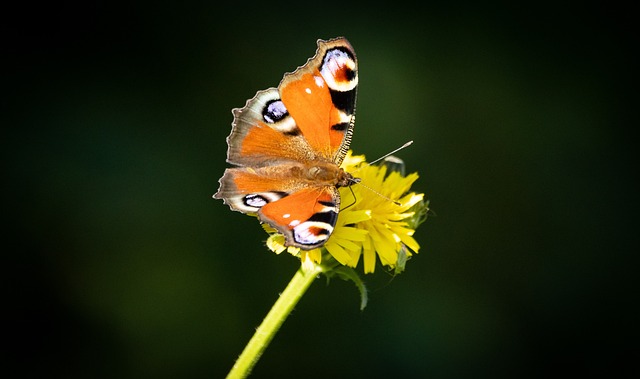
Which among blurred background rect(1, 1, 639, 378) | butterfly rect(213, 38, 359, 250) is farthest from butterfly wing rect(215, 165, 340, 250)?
blurred background rect(1, 1, 639, 378)

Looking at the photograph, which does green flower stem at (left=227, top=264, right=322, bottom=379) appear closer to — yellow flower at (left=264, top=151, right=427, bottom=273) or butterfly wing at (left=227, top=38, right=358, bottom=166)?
yellow flower at (left=264, top=151, right=427, bottom=273)

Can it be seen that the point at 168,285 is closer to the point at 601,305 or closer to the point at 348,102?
the point at 348,102

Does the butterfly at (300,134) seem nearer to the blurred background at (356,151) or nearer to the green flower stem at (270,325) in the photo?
the green flower stem at (270,325)

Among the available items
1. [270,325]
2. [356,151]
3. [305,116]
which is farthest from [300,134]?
[356,151]

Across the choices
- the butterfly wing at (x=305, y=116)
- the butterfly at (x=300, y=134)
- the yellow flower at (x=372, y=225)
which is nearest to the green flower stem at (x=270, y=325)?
the yellow flower at (x=372, y=225)

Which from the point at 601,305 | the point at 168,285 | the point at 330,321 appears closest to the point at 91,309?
the point at 168,285

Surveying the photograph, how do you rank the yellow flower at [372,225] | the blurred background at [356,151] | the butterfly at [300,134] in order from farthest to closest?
the blurred background at [356,151]
the butterfly at [300,134]
the yellow flower at [372,225]
